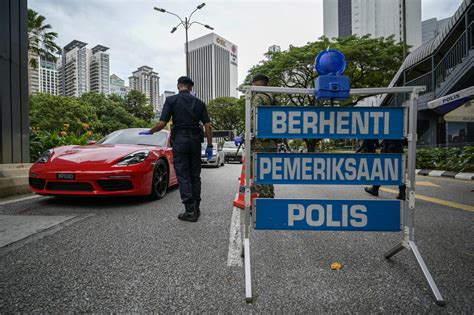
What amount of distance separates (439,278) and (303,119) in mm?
1456

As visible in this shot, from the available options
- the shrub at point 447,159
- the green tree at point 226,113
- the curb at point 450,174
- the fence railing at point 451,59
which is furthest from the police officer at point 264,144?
the green tree at point 226,113

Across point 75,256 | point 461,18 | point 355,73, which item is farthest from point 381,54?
point 75,256

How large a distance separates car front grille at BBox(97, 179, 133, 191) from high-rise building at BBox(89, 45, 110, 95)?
9191cm

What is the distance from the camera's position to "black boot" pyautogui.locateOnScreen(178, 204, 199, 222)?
3234 mm

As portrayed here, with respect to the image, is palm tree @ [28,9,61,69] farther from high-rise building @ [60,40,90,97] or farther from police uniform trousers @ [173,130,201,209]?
high-rise building @ [60,40,90,97]

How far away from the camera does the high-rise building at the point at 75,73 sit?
7662cm

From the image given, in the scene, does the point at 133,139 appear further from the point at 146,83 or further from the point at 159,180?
the point at 146,83

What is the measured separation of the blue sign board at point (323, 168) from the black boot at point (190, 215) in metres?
1.58

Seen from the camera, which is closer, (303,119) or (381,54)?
(303,119)

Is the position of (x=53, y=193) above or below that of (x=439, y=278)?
above

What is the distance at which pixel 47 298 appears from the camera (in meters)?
1.56

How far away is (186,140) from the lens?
3389 mm

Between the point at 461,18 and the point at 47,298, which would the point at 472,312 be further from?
the point at 461,18

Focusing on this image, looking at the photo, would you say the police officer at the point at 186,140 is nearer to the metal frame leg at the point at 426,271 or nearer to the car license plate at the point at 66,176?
the car license plate at the point at 66,176
